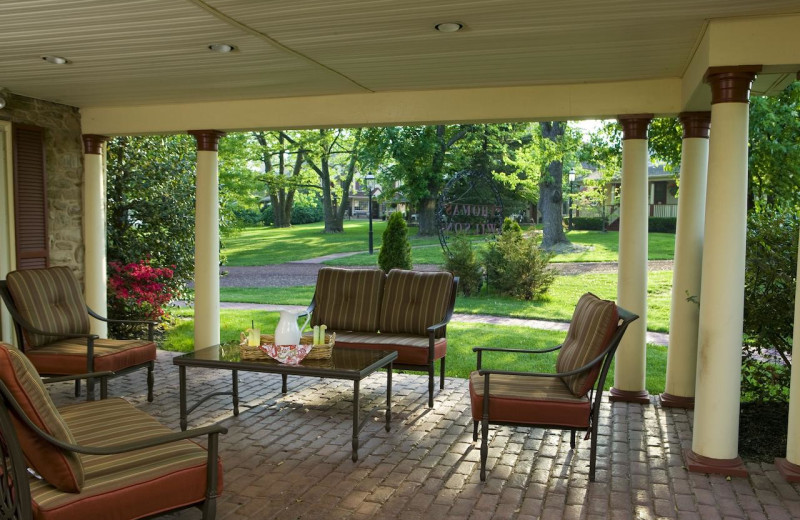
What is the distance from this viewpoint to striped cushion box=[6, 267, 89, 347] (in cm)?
552

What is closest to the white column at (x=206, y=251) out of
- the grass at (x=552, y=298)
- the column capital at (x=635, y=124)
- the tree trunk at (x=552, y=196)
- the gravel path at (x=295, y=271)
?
the column capital at (x=635, y=124)

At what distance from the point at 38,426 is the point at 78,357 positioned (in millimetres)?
2921

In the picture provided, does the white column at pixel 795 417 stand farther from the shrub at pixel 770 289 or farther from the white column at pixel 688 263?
the white column at pixel 688 263

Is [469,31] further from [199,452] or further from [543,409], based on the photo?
A: [199,452]

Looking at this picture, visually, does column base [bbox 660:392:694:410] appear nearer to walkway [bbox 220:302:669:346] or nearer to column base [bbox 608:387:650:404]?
column base [bbox 608:387:650:404]

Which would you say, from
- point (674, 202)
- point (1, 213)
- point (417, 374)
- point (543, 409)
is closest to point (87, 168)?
point (1, 213)

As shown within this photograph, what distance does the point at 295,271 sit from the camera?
1808 cm

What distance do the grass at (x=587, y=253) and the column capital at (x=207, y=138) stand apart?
9302mm

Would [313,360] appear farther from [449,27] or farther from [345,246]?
[345,246]

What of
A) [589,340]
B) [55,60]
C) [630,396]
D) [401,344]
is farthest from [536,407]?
[55,60]

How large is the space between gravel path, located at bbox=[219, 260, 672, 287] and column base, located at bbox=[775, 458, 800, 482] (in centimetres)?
1097

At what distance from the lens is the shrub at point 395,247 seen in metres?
10.7

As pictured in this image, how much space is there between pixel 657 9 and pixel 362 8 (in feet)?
5.32

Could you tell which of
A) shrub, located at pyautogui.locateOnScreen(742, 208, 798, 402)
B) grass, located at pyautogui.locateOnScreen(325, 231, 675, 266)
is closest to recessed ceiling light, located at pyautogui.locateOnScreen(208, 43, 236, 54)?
shrub, located at pyautogui.locateOnScreen(742, 208, 798, 402)
